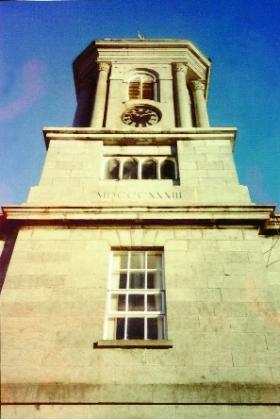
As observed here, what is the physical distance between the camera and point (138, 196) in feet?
43.8

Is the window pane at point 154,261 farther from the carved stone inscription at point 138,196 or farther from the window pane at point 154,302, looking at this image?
the carved stone inscription at point 138,196

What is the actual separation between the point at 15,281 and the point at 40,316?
127cm

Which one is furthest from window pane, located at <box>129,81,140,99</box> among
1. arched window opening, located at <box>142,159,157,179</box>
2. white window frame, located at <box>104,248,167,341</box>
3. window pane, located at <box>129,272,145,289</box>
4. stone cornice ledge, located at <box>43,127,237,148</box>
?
window pane, located at <box>129,272,145,289</box>

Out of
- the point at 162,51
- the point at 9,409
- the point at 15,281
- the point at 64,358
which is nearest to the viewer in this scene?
the point at 9,409

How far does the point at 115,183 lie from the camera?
543 inches

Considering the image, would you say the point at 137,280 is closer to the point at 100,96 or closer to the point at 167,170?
the point at 167,170

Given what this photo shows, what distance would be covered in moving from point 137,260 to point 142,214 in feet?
4.30

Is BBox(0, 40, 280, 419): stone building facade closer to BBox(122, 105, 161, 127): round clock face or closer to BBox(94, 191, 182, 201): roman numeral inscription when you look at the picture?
BBox(94, 191, 182, 201): roman numeral inscription

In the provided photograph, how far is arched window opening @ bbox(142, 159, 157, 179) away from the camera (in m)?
14.6

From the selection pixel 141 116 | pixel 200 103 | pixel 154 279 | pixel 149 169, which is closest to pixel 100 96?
pixel 141 116

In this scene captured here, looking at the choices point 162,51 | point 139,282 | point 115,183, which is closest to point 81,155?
point 115,183

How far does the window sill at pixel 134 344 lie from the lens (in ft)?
30.4

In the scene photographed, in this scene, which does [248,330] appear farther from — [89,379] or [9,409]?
[9,409]

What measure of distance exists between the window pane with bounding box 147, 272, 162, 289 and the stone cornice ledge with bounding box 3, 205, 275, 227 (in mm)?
1498
